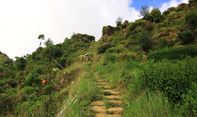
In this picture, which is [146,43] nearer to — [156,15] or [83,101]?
[156,15]

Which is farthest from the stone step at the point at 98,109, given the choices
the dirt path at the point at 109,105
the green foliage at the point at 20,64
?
the green foliage at the point at 20,64

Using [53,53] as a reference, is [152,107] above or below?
below

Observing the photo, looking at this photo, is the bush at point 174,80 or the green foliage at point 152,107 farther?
the bush at point 174,80

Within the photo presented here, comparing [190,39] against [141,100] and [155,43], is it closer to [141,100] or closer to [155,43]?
[155,43]

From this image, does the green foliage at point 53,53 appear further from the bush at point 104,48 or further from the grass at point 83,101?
the grass at point 83,101

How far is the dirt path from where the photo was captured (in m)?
9.63

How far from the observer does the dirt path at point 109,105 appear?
9633mm

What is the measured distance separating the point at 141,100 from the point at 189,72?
1.37 meters

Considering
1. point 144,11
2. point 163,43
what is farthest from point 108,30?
point 163,43

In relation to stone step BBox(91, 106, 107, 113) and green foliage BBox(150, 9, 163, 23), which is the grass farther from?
green foliage BBox(150, 9, 163, 23)

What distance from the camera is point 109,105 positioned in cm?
1042

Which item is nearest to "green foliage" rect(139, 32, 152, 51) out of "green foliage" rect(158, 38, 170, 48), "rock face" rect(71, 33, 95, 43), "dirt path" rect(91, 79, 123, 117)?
"green foliage" rect(158, 38, 170, 48)

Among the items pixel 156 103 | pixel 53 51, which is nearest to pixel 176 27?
pixel 53 51

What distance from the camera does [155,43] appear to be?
27.6m
